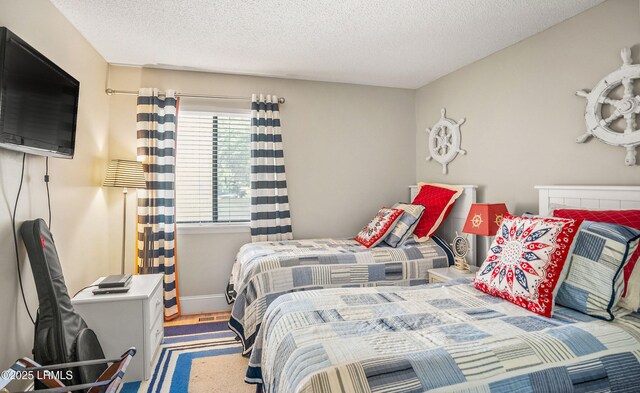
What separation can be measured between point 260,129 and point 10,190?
210 cm

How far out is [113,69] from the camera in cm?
324

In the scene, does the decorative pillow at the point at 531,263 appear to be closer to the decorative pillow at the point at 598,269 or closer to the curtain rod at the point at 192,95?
the decorative pillow at the point at 598,269

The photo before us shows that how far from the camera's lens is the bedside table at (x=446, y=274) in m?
2.60

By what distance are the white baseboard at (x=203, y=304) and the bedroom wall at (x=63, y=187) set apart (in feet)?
2.67

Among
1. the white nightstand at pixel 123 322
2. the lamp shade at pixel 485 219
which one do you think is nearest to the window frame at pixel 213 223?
the white nightstand at pixel 123 322

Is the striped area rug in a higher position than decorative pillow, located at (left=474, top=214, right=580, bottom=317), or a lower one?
lower

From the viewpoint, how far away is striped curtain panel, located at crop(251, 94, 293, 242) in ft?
11.4

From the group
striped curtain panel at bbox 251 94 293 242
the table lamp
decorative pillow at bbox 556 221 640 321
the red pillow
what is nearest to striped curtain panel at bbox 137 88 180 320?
striped curtain panel at bbox 251 94 293 242

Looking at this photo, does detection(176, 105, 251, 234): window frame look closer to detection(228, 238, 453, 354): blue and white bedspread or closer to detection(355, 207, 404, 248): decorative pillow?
detection(228, 238, 453, 354): blue and white bedspread

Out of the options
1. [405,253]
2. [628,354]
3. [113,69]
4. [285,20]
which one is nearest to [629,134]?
[628,354]

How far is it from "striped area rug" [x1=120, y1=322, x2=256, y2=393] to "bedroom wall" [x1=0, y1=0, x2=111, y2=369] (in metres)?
0.80

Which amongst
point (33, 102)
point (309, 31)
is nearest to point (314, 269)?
point (309, 31)

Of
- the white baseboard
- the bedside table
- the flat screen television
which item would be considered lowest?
the white baseboard

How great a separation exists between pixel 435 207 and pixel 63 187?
3137 mm
